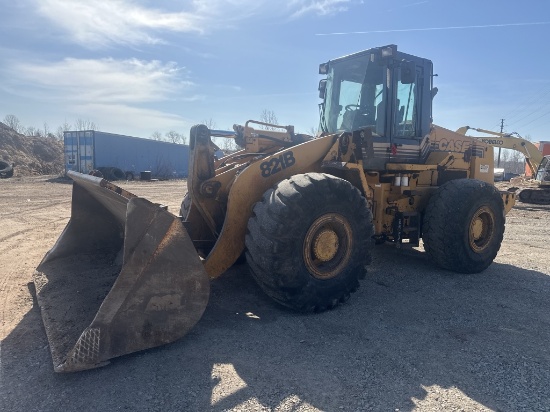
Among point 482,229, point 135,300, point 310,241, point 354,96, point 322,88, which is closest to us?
point 135,300

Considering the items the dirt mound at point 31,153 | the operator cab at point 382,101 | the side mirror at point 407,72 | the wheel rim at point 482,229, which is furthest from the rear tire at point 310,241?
the dirt mound at point 31,153

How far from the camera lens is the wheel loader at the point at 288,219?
3.50m

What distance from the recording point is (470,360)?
3564 millimetres

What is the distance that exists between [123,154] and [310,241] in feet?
89.5

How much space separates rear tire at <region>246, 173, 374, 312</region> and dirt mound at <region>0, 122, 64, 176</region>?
34.0 m

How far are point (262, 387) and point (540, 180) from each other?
19.2m

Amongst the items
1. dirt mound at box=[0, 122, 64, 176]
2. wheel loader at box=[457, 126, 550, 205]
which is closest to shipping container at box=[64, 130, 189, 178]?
dirt mound at box=[0, 122, 64, 176]

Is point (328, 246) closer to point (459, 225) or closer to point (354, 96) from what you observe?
point (459, 225)

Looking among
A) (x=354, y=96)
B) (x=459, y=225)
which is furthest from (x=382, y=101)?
(x=459, y=225)

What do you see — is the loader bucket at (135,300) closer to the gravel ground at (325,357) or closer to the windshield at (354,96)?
the gravel ground at (325,357)

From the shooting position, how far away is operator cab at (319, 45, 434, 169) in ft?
18.6

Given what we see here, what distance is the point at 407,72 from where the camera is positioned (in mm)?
5652

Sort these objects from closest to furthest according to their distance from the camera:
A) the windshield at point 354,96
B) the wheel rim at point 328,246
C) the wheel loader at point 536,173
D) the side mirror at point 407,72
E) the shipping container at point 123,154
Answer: the wheel rim at point 328,246
the side mirror at point 407,72
the windshield at point 354,96
the wheel loader at point 536,173
the shipping container at point 123,154

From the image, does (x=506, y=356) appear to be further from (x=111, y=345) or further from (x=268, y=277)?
(x=111, y=345)
